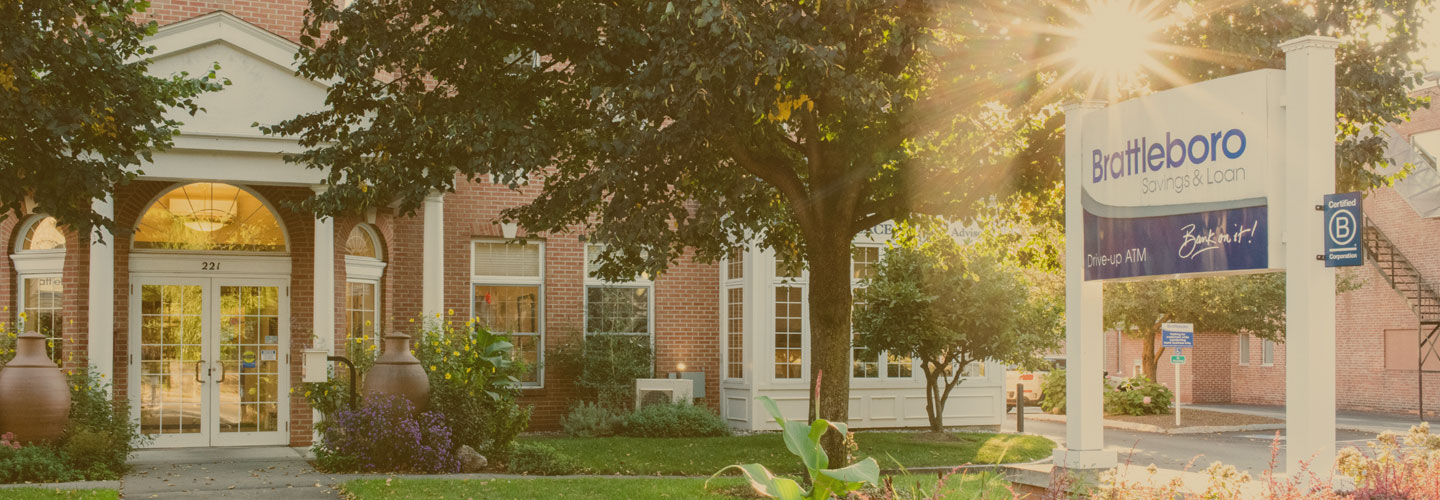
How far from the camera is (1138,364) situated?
→ 37156 mm

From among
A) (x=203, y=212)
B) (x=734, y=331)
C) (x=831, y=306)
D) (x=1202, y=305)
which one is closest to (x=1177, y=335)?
(x=1202, y=305)

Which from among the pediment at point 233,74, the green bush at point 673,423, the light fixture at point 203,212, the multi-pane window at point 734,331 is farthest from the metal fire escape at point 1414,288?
the light fixture at point 203,212

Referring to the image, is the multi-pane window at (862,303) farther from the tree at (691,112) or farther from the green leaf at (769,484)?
the green leaf at (769,484)

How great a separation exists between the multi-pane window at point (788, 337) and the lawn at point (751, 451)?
164 cm

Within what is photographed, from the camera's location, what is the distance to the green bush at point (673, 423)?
62.5 ft

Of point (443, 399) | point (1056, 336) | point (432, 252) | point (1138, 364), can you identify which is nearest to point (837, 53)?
point (443, 399)

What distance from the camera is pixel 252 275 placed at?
53.4 ft

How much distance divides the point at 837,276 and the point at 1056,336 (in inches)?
355

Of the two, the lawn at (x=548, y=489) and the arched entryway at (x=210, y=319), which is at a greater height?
the arched entryway at (x=210, y=319)

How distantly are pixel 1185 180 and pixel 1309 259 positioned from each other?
0.86 m

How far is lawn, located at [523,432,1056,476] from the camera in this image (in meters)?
14.8

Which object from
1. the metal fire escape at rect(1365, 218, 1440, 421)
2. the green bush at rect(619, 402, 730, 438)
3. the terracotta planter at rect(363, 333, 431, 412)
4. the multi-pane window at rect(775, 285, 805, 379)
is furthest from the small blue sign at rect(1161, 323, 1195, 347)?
the terracotta planter at rect(363, 333, 431, 412)

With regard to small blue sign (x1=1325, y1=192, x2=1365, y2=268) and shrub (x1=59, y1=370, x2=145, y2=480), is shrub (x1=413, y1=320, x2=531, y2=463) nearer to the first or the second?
shrub (x1=59, y1=370, x2=145, y2=480)

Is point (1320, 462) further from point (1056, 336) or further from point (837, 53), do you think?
point (1056, 336)
